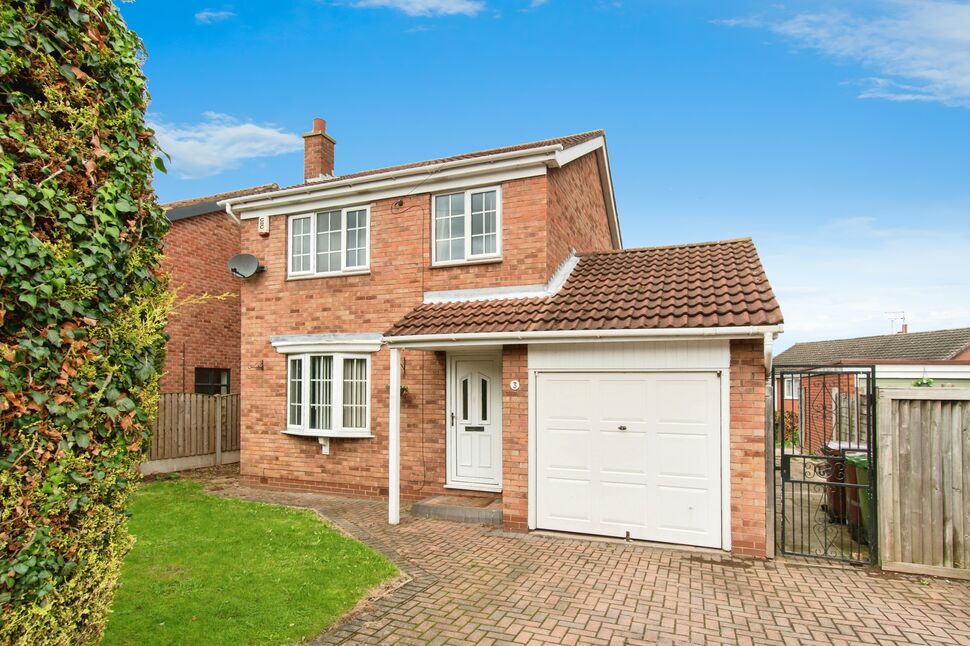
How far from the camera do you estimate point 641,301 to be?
814 centimetres

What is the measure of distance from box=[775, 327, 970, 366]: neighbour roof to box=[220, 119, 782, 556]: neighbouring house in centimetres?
1920

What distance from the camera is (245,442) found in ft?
38.7

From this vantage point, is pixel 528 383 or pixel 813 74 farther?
pixel 813 74

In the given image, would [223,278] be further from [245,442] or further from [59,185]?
[59,185]

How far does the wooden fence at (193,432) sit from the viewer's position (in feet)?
42.5

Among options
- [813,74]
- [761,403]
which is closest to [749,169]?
[813,74]

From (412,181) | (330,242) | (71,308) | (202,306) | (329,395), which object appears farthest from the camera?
(202,306)

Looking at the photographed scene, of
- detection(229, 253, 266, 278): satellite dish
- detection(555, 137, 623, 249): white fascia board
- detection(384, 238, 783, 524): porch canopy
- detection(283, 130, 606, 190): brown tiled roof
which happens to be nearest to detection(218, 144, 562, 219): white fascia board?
detection(283, 130, 606, 190): brown tiled roof

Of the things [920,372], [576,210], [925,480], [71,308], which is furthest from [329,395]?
[920,372]

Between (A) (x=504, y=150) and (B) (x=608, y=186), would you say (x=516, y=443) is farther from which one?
(B) (x=608, y=186)

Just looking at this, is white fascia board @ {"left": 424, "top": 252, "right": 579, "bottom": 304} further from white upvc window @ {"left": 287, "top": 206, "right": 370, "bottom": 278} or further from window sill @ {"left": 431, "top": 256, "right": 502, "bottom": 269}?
white upvc window @ {"left": 287, "top": 206, "right": 370, "bottom": 278}

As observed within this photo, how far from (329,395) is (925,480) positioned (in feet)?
30.9

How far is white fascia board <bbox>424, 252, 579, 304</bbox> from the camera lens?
940cm

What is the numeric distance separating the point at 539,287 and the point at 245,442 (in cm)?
723
